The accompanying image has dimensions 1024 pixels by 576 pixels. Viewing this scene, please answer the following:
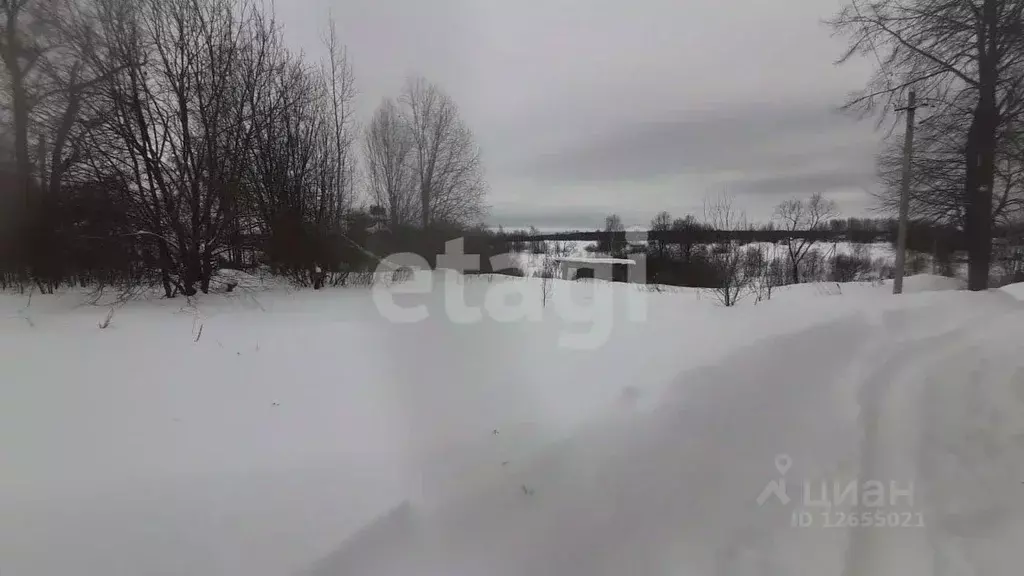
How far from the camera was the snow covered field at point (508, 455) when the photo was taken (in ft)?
5.47

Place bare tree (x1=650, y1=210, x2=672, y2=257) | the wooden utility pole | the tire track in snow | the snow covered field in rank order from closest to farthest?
1. the snow covered field
2. the tire track in snow
3. the wooden utility pole
4. bare tree (x1=650, y1=210, x2=672, y2=257)

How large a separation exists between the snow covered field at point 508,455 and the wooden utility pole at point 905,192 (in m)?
6.44

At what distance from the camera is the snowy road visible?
69.3 inches

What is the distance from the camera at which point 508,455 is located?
2195mm

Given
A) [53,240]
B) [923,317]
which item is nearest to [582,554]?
[923,317]

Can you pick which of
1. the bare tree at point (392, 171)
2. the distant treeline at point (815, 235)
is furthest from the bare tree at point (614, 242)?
the bare tree at point (392, 171)

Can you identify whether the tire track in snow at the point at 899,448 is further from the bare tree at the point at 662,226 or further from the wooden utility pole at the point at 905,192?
the bare tree at the point at 662,226

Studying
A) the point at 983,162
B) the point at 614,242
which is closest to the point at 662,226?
the point at 614,242

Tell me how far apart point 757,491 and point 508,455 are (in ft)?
4.10

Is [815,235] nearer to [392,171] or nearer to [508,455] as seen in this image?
[392,171]

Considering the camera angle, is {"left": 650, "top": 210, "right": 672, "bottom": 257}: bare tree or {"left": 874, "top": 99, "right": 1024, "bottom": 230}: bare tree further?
{"left": 650, "top": 210, "right": 672, "bottom": 257}: bare tree

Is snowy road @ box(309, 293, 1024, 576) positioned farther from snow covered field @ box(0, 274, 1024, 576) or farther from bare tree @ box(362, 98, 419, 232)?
bare tree @ box(362, 98, 419, 232)

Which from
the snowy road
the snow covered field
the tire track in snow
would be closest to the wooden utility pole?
the tire track in snow

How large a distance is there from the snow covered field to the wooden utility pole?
6443mm
